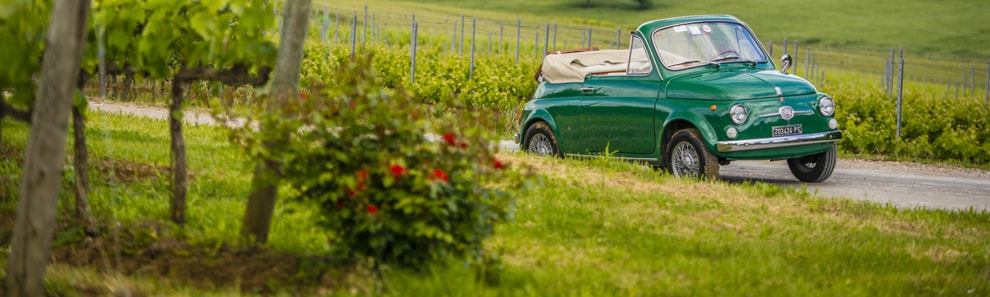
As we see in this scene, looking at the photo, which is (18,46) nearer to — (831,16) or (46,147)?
(46,147)

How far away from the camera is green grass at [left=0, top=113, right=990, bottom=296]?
694cm

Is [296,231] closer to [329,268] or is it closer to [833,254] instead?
[329,268]

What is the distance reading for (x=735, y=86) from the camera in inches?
483

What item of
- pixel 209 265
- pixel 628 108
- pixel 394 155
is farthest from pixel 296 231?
pixel 628 108

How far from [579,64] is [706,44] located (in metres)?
1.81

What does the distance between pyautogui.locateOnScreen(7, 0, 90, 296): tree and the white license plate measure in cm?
770

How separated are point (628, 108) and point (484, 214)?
6765 millimetres

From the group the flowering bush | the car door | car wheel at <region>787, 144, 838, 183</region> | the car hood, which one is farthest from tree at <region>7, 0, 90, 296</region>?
car wheel at <region>787, 144, 838, 183</region>

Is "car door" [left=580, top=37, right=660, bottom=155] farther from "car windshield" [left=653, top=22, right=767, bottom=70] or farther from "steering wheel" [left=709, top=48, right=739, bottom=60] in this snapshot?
"steering wheel" [left=709, top=48, right=739, bottom=60]

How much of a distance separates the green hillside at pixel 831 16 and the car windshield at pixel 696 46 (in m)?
57.2

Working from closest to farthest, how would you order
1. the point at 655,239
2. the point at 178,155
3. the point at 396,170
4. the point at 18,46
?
1. the point at 396,170
2. the point at 18,46
3. the point at 178,155
4. the point at 655,239

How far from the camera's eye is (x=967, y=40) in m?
71.6

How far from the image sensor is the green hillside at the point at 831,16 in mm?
72438

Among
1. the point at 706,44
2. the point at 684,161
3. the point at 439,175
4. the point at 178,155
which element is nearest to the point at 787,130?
the point at 684,161
